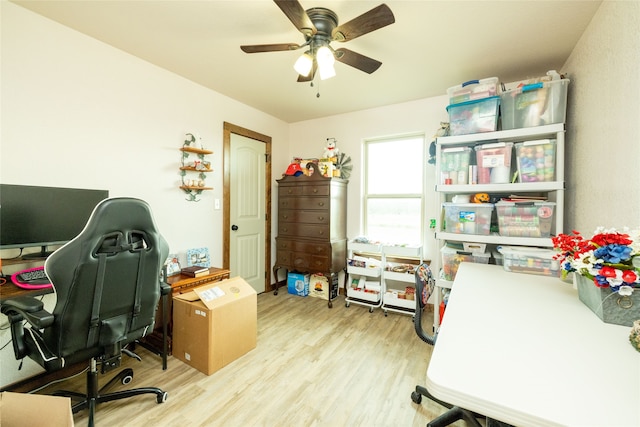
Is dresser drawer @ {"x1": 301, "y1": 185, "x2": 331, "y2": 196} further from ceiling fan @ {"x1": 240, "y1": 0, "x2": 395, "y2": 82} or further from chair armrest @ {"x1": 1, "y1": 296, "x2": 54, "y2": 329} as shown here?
chair armrest @ {"x1": 1, "y1": 296, "x2": 54, "y2": 329}

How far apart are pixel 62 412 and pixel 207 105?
113 inches

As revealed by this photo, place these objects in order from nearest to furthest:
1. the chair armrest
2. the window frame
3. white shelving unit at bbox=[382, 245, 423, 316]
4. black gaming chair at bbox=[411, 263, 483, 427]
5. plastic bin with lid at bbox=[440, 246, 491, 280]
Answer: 1. the chair armrest
2. black gaming chair at bbox=[411, 263, 483, 427]
3. plastic bin with lid at bbox=[440, 246, 491, 280]
4. white shelving unit at bbox=[382, 245, 423, 316]
5. the window frame

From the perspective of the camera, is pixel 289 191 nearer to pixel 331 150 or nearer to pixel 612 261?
pixel 331 150

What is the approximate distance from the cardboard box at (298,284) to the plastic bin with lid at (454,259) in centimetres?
187

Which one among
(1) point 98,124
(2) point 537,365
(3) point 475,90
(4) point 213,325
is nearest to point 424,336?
(2) point 537,365

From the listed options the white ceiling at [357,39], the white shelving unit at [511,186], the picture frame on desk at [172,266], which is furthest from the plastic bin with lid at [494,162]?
the picture frame on desk at [172,266]

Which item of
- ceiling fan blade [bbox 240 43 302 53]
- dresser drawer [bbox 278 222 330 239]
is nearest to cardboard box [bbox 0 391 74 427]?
ceiling fan blade [bbox 240 43 302 53]

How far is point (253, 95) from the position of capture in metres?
3.14

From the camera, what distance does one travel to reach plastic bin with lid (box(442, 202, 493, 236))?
223 cm

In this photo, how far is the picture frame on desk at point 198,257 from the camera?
2.62m

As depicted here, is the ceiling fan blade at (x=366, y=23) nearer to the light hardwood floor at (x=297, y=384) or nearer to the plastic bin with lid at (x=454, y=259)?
the plastic bin with lid at (x=454, y=259)

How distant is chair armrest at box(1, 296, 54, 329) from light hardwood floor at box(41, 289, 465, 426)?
747mm

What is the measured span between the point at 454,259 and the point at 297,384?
5.30 ft

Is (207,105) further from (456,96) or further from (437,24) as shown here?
(456,96)
